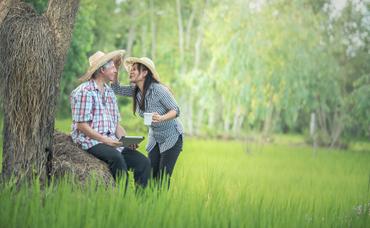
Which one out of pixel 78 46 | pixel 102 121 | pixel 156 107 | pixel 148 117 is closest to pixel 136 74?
pixel 156 107

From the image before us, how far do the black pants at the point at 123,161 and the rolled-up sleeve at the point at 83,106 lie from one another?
0.29 metres

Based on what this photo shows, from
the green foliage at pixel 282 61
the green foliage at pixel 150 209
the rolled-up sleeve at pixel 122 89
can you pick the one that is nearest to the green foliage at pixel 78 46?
the green foliage at pixel 282 61

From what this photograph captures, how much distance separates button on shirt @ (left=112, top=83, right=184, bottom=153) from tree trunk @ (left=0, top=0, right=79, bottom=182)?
3.63ft

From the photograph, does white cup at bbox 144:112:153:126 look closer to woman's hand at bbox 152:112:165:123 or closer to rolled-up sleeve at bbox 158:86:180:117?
woman's hand at bbox 152:112:165:123

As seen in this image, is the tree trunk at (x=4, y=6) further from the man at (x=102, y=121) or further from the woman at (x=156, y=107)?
the woman at (x=156, y=107)

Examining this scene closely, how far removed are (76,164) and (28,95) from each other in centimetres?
73

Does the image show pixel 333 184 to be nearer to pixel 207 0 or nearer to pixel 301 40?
pixel 301 40

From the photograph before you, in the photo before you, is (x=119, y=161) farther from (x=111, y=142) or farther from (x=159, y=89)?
(x=159, y=89)

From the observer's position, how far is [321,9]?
24500 millimetres

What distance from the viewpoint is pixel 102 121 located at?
619cm

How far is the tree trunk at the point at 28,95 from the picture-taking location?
582 cm

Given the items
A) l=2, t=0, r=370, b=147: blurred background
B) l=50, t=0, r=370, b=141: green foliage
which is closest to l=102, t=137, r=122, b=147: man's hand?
l=2, t=0, r=370, b=147: blurred background

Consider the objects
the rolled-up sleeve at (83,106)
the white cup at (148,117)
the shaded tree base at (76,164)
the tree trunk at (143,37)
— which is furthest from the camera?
the tree trunk at (143,37)

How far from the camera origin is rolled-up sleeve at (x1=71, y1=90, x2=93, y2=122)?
6078mm
